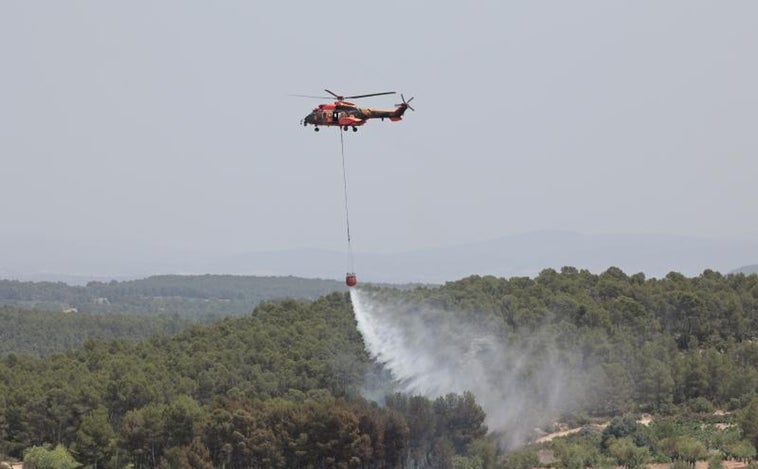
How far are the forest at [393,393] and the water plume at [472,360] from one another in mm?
1328

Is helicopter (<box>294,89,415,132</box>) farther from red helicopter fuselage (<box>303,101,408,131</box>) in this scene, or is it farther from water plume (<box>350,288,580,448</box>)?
water plume (<box>350,288,580,448</box>)

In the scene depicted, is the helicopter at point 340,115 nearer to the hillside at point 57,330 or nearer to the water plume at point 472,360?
the water plume at point 472,360

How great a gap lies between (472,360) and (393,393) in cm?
1438

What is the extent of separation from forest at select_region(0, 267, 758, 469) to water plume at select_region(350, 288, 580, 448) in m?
1.33

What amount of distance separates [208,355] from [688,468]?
48.8m

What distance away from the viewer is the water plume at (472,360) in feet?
294

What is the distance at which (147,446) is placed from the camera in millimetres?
78062

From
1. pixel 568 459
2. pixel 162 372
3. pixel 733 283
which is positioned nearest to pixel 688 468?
pixel 568 459

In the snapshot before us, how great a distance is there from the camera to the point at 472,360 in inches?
3880

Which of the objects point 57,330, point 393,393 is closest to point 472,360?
point 393,393

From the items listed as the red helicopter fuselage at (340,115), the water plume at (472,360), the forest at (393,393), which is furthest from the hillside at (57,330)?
the red helicopter fuselage at (340,115)

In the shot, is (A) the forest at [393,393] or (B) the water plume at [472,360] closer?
(A) the forest at [393,393]

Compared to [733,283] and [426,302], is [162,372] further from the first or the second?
[733,283]

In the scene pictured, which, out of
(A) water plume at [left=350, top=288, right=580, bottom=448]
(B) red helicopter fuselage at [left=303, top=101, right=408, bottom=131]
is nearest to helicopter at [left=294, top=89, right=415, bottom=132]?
(B) red helicopter fuselage at [left=303, top=101, right=408, bottom=131]
